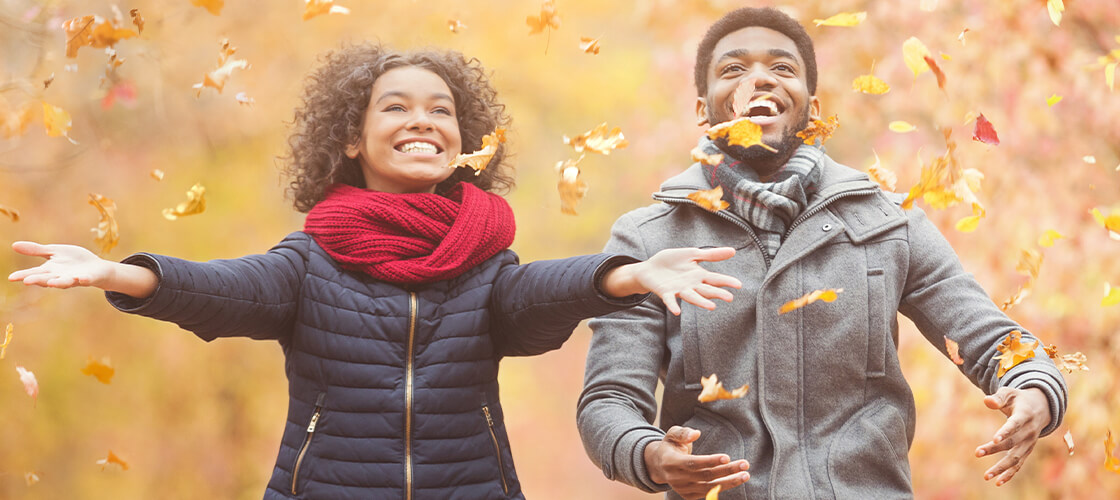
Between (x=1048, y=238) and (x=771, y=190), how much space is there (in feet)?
6.58

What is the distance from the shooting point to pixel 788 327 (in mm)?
2172

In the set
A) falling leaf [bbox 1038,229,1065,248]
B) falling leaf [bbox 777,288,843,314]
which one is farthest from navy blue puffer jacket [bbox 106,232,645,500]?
falling leaf [bbox 1038,229,1065,248]

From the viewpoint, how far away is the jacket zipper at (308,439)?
2062mm

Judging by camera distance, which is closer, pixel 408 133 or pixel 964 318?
pixel 964 318

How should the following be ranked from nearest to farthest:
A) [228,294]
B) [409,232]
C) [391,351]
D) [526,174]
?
1. [228,294]
2. [391,351]
3. [409,232]
4. [526,174]

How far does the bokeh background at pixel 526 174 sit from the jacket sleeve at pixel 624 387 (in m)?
1.74

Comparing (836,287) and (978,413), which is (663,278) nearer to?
(836,287)

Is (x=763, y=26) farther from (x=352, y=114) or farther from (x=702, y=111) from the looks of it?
(x=352, y=114)

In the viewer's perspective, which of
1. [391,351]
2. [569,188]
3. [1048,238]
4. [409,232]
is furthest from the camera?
[1048,238]

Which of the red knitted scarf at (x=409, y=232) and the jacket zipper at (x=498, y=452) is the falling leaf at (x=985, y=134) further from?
the jacket zipper at (x=498, y=452)

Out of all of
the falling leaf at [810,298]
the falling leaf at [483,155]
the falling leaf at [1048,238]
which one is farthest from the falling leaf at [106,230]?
→ the falling leaf at [1048,238]

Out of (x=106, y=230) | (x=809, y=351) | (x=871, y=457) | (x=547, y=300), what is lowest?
(x=871, y=457)

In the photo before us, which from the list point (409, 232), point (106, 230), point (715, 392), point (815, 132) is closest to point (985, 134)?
point (815, 132)

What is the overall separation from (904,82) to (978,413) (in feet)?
4.70
